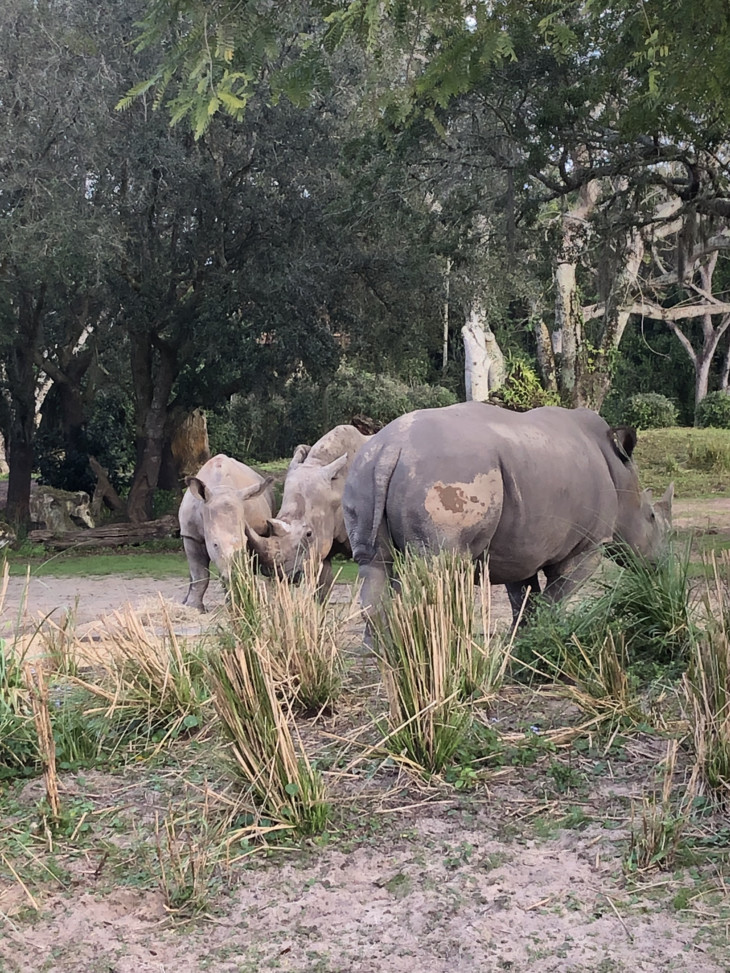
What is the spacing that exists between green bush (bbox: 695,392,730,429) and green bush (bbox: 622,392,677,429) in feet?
2.40

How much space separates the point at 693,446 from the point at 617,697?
18238 mm

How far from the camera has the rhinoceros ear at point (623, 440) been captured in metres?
6.32

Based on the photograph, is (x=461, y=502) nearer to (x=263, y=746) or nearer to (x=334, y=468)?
(x=263, y=746)

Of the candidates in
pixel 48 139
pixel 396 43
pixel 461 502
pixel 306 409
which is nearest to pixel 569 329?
pixel 306 409

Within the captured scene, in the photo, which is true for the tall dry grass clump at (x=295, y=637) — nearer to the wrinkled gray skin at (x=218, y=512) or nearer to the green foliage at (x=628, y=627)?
the green foliage at (x=628, y=627)

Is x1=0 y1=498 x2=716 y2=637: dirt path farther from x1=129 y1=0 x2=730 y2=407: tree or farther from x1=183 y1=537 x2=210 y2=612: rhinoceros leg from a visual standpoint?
x1=129 y1=0 x2=730 y2=407: tree

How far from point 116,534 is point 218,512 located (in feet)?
28.9

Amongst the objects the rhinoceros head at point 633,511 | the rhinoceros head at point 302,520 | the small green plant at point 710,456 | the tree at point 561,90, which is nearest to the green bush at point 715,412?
the tree at point 561,90

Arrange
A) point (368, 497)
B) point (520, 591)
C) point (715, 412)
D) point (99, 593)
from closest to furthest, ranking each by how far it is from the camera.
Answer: point (368, 497) → point (520, 591) → point (99, 593) → point (715, 412)

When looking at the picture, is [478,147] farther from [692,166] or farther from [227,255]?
[227,255]

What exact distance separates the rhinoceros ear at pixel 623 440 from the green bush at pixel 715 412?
2105cm

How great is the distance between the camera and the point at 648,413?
86.8 feet

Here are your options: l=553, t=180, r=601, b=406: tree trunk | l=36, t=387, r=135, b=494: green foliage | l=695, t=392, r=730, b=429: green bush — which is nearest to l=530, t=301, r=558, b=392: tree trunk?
l=553, t=180, r=601, b=406: tree trunk

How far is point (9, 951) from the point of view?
3139 millimetres
